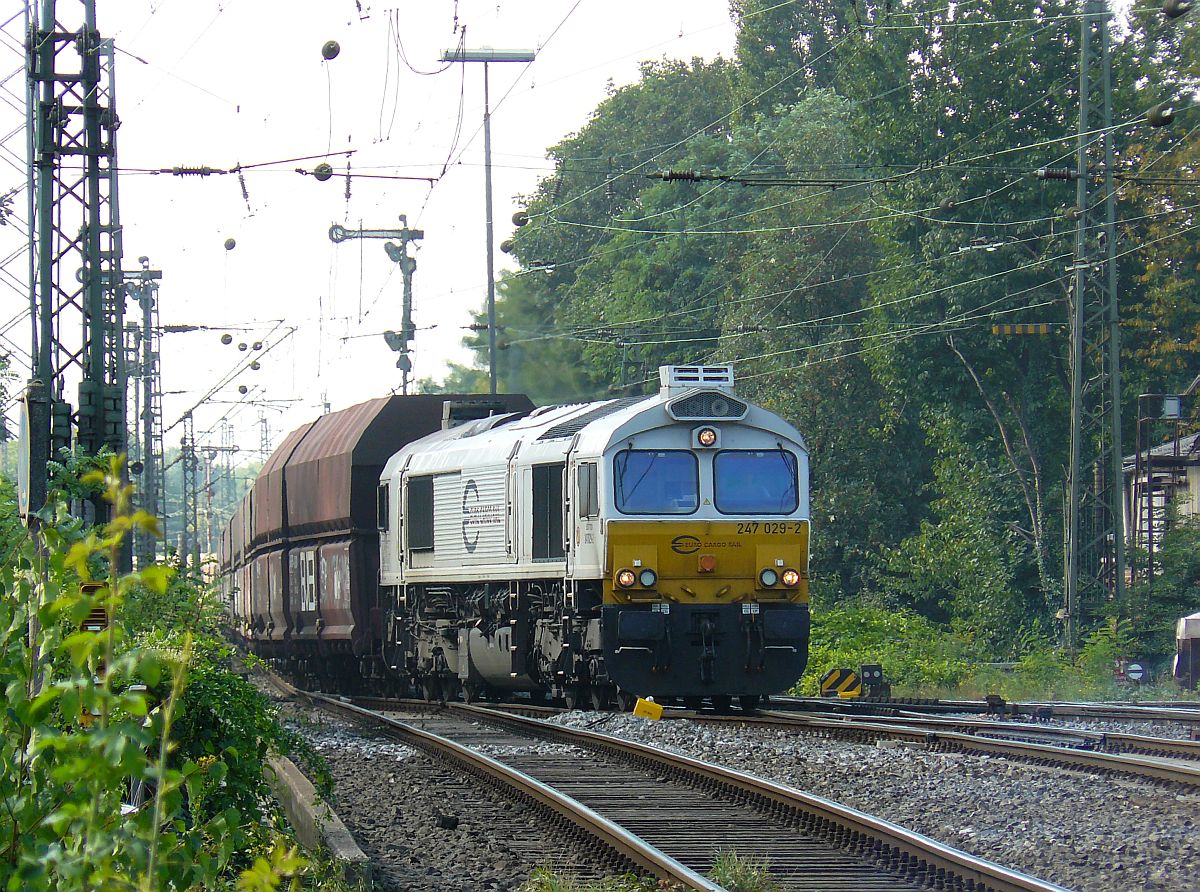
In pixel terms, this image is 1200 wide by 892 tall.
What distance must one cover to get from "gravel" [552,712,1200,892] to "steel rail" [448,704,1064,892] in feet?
1.68

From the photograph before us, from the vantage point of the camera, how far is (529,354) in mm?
47125

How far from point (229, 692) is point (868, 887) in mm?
3590

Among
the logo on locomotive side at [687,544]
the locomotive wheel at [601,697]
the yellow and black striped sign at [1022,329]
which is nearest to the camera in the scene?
the logo on locomotive side at [687,544]

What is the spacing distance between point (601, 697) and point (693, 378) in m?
3.73

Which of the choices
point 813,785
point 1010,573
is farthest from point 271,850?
point 1010,573

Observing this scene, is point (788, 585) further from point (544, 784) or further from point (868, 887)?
point (868, 887)

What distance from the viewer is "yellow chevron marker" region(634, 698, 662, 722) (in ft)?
53.5

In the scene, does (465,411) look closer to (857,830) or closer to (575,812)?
(575,812)

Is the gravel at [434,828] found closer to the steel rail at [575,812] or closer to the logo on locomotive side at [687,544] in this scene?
the steel rail at [575,812]

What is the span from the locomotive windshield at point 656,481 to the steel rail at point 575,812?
10.6 feet

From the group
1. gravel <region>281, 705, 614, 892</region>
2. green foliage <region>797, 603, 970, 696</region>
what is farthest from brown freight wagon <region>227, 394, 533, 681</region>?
gravel <region>281, 705, 614, 892</region>

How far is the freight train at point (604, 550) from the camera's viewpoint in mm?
16391

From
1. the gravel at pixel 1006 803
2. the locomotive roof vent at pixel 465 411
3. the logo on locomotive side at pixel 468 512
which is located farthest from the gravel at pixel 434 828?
the locomotive roof vent at pixel 465 411

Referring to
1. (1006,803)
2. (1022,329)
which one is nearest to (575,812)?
(1006,803)
